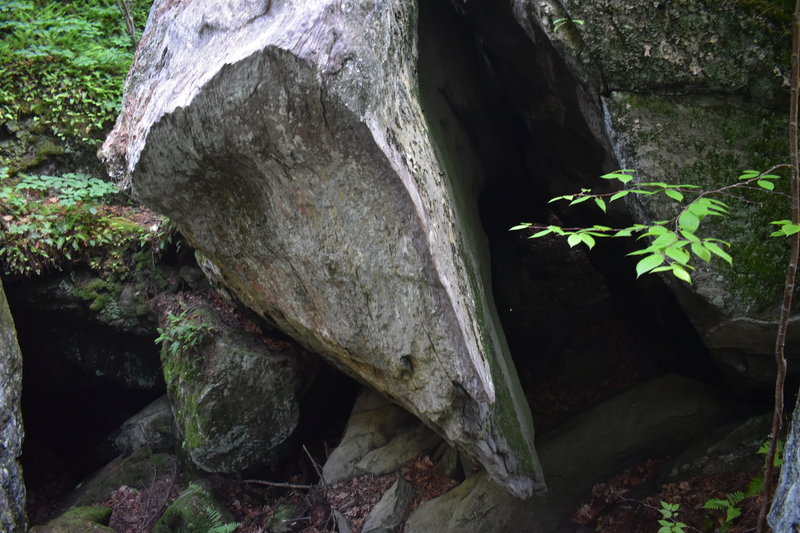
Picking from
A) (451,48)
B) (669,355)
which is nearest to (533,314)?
(669,355)

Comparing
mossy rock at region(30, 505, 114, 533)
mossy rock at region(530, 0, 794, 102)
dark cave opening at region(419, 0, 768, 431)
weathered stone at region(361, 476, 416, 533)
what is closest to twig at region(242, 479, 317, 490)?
weathered stone at region(361, 476, 416, 533)

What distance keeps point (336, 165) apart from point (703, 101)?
8.85ft

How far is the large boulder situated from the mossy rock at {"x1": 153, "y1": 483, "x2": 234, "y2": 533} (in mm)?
5075

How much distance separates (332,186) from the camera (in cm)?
401

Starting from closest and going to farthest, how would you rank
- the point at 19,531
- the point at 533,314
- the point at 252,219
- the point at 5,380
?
the point at 252,219
the point at 19,531
the point at 5,380
the point at 533,314

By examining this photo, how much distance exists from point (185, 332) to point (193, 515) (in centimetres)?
198

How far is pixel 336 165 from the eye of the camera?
389cm

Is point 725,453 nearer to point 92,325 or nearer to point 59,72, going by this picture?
point 92,325

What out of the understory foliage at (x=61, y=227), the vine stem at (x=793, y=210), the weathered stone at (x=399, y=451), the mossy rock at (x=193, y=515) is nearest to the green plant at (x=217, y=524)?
the mossy rock at (x=193, y=515)

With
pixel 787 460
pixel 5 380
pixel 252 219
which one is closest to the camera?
pixel 787 460

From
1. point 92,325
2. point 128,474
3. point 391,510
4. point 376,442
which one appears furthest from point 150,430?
point 391,510

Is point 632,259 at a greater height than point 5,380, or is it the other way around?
point 5,380

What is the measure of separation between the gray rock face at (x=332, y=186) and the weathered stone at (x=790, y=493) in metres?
1.96

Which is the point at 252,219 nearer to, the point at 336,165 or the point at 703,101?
the point at 336,165
